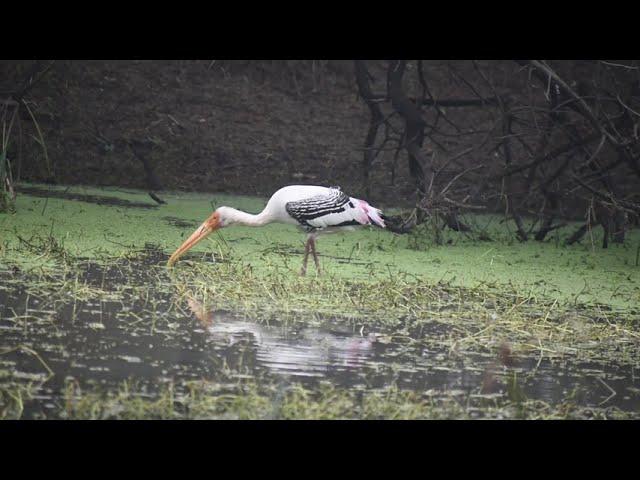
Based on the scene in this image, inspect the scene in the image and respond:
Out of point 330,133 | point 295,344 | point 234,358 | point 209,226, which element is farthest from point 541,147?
point 234,358

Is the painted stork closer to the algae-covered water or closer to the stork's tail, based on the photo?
the stork's tail

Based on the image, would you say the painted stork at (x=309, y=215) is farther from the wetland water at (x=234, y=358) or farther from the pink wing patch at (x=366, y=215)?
the wetland water at (x=234, y=358)

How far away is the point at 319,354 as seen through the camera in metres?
6.11

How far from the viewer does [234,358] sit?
5879mm

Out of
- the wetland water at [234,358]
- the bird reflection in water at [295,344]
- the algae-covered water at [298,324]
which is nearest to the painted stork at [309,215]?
the algae-covered water at [298,324]

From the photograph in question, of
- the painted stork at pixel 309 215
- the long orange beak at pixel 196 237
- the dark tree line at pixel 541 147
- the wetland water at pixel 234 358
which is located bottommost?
the wetland water at pixel 234 358

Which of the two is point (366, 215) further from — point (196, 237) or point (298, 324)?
point (298, 324)

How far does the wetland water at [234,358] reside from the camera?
535 centimetres

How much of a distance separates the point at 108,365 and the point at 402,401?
4.27ft

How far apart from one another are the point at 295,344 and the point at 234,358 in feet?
1.69

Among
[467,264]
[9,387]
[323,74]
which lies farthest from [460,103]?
[9,387]

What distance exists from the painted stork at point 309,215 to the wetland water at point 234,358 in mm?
1546

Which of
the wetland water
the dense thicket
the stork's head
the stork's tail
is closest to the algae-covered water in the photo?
the wetland water

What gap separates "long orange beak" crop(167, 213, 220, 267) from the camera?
848cm
